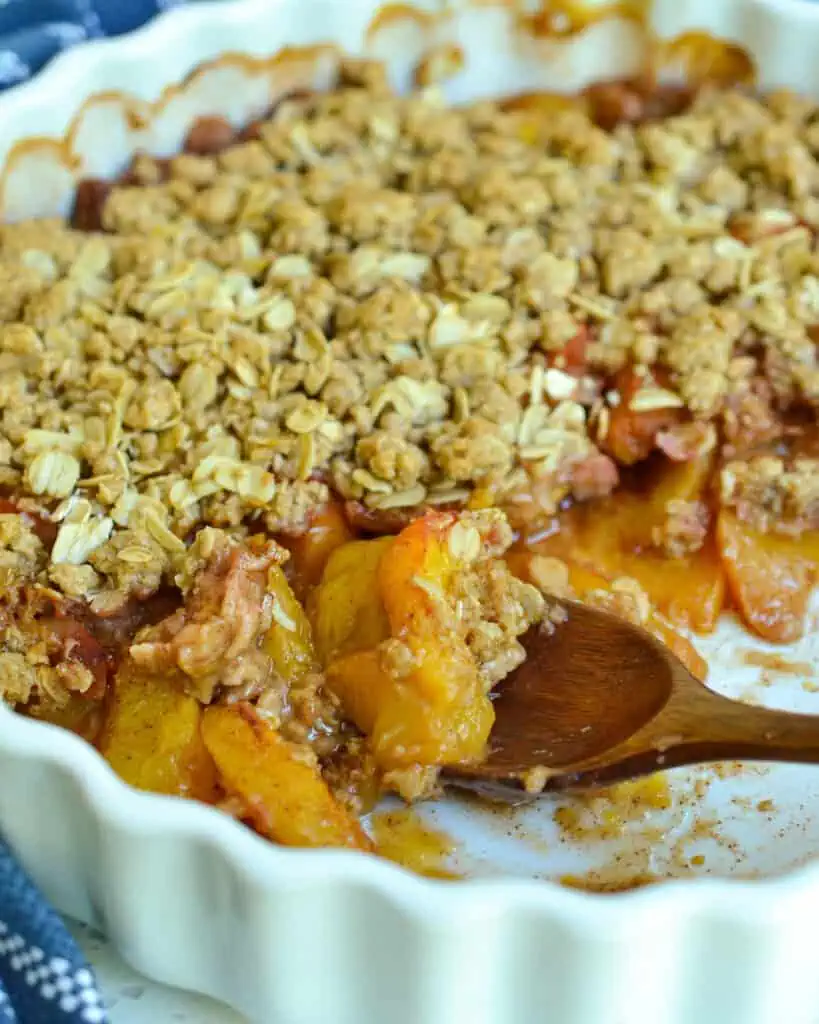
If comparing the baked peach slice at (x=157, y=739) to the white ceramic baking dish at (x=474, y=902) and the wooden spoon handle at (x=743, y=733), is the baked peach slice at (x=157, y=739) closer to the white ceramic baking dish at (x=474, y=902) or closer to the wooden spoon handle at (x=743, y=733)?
the white ceramic baking dish at (x=474, y=902)

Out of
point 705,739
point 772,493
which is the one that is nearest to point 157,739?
point 705,739

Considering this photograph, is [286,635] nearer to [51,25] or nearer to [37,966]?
[37,966]

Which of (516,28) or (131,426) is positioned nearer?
(131,426)

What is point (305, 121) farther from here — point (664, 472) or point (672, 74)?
point (664, 472)

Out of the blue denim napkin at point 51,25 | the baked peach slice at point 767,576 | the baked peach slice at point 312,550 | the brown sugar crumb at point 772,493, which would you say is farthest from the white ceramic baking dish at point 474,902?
the blue denim napkin at point 51,25

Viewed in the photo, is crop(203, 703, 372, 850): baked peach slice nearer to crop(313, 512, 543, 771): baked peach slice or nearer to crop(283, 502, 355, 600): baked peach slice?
crop(313, 512, 543, 771): baked peach slice

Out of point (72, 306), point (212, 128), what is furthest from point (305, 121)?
point (72, 306)

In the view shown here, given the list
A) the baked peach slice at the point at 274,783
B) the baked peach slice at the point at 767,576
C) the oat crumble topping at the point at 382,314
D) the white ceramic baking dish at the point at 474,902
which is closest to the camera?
the white ceramic baking dish at the point at 474,902

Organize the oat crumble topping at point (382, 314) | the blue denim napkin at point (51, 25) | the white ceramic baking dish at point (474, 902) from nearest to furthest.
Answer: the white ceramic baking dish at point (474, 902)
the oat crumble topping at point (382, 314)
the blue denim napkin at point (51, 25)
